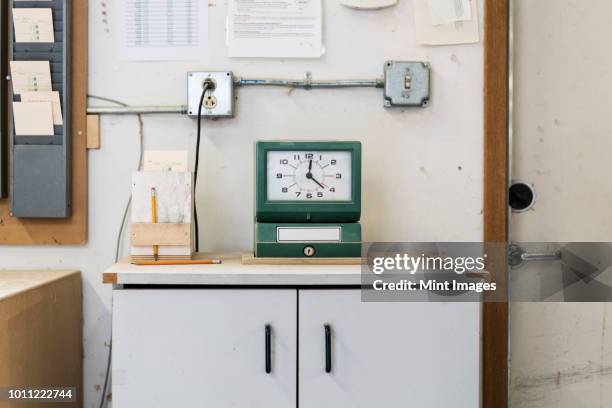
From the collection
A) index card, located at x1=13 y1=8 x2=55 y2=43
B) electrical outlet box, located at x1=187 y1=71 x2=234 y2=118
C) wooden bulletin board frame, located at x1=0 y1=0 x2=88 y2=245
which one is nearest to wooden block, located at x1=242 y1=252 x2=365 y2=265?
electrical outlet box, located at x1=187 y1=71 x2=234 y2=118

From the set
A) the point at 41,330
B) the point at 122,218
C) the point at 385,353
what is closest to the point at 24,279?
the point at 41,330

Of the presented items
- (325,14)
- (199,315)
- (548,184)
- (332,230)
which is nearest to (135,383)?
(199,315)

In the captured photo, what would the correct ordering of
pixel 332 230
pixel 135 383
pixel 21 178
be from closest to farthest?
pixel 135 383 < pixel 332 230 < pixel 21 178

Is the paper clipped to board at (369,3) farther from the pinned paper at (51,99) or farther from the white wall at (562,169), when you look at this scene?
the pinned paper at (51,99)

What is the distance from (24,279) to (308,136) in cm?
87

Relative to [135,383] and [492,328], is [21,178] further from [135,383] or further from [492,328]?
[492,328]

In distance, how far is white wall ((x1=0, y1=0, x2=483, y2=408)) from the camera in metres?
1.51

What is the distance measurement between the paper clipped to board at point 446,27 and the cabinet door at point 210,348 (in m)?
0.92

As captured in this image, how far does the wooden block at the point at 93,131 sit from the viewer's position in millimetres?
1500

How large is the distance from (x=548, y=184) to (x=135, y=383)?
1.28m

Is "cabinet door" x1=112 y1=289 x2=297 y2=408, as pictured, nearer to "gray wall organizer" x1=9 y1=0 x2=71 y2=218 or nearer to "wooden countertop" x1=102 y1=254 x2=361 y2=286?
"wooden countertop" x1=102 y1=254 x2=361 y2=286

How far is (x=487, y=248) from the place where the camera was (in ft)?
4.99

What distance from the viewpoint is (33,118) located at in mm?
1463

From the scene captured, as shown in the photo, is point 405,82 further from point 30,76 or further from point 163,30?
point 30,76
